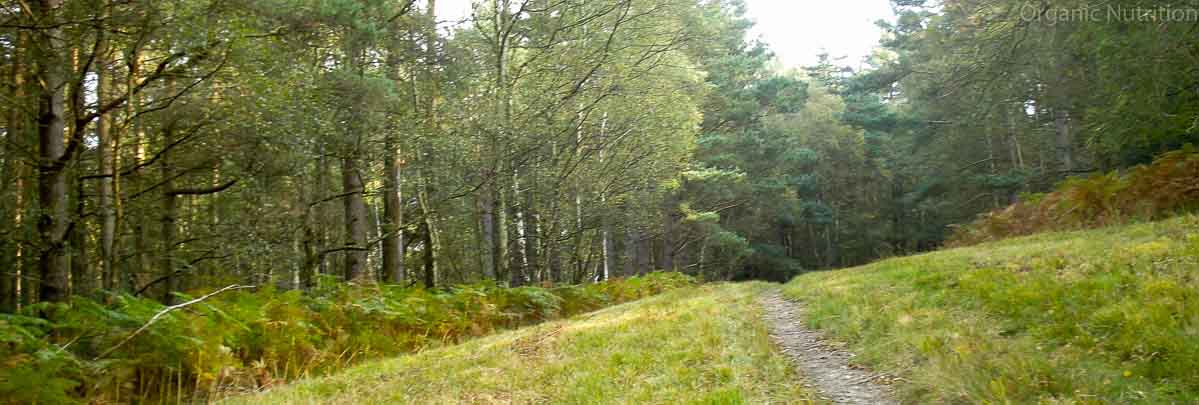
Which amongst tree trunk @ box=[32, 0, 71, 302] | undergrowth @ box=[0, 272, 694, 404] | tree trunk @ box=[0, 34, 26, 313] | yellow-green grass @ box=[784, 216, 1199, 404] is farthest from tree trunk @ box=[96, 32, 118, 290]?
yellow-green grass @ box=[784, 216, 1199, 404]

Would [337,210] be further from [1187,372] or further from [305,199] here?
[1187,372]

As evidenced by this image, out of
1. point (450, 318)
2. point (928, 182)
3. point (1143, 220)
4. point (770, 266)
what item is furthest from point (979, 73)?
point (770, 266)

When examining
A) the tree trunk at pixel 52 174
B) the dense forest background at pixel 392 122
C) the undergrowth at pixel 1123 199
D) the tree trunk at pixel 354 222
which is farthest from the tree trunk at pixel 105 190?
the undergrowth at pixel 1123 199

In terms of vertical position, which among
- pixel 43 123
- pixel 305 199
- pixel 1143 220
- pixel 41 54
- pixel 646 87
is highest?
pixel 646 87

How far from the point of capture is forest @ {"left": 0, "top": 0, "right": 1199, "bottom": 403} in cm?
788

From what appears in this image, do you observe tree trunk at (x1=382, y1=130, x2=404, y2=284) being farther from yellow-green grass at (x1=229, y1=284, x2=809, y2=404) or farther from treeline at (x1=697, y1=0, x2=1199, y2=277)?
treeline at (x1=697, y1=0, x2=1199, y2=277)

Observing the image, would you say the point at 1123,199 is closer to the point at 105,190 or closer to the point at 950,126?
the point at 950,126

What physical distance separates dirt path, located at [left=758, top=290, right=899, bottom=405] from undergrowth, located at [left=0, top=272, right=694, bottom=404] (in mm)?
4874

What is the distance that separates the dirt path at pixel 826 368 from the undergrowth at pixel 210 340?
4874mm

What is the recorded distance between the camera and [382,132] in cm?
1216

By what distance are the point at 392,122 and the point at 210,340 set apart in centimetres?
653

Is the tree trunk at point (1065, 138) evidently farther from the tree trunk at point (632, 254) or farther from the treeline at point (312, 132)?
the tree trunk at point (632, 254)

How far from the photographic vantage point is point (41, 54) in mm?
7609

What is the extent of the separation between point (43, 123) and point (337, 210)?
412 inches
